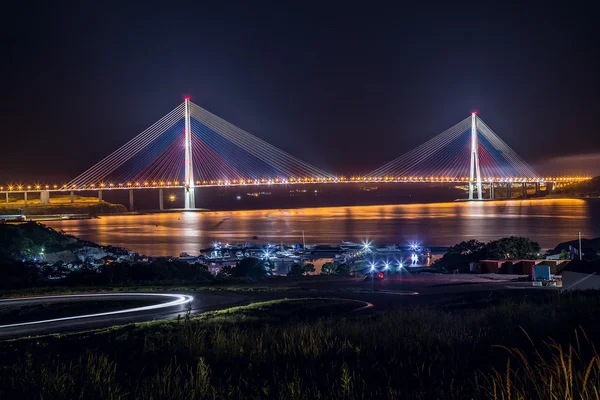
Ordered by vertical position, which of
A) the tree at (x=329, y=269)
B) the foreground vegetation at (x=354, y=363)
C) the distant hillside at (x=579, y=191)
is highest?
the distant hillside at (x=579, y=191)

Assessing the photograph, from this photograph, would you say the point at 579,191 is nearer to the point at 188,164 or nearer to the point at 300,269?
the point at 188,164

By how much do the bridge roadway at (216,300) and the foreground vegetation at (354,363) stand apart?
1876 millimetres

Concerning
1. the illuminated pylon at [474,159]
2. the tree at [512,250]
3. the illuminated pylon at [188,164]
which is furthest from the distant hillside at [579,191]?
the tree at [512,250]

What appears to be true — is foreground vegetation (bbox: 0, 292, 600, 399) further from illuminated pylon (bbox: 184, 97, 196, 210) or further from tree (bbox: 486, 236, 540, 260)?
illuminated pylon (bbox: 184, 97, 196, 210)

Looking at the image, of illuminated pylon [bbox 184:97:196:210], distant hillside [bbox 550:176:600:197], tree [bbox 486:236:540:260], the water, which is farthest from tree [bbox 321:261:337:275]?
distant hillside [bbox 550:176:600:197]

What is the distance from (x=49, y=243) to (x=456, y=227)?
2749 cm

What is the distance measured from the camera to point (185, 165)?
48.7 m

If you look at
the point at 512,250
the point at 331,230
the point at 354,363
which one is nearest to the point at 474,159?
the point at 331,230

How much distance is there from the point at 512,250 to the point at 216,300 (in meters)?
10.9

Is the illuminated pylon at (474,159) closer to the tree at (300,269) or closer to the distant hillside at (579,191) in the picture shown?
the distant hillside at (579,191)

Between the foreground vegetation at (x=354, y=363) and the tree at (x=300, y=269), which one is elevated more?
the foreground vegetation at (x=354, y=363)

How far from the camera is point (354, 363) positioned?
290 centimetres

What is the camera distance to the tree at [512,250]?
647 inches

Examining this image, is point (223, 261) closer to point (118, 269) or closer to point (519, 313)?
point (118, 269)
